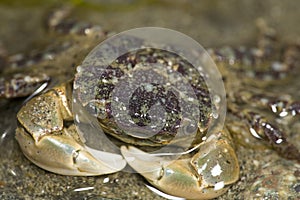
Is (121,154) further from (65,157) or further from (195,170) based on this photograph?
(195,170)

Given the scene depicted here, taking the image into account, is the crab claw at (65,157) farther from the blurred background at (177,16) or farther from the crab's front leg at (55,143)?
the blurred background at (177,16)

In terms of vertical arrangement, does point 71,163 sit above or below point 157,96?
below

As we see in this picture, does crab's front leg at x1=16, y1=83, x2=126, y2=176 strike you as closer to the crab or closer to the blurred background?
the crab

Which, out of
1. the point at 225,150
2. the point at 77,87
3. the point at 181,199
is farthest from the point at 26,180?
the point at 225,150

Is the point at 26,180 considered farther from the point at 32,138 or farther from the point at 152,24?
the point at 152,24

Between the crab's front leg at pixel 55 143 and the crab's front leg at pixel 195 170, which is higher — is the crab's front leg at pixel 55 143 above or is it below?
above

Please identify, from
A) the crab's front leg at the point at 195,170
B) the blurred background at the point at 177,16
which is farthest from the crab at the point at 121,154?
the blurred background at the point at 177,16
